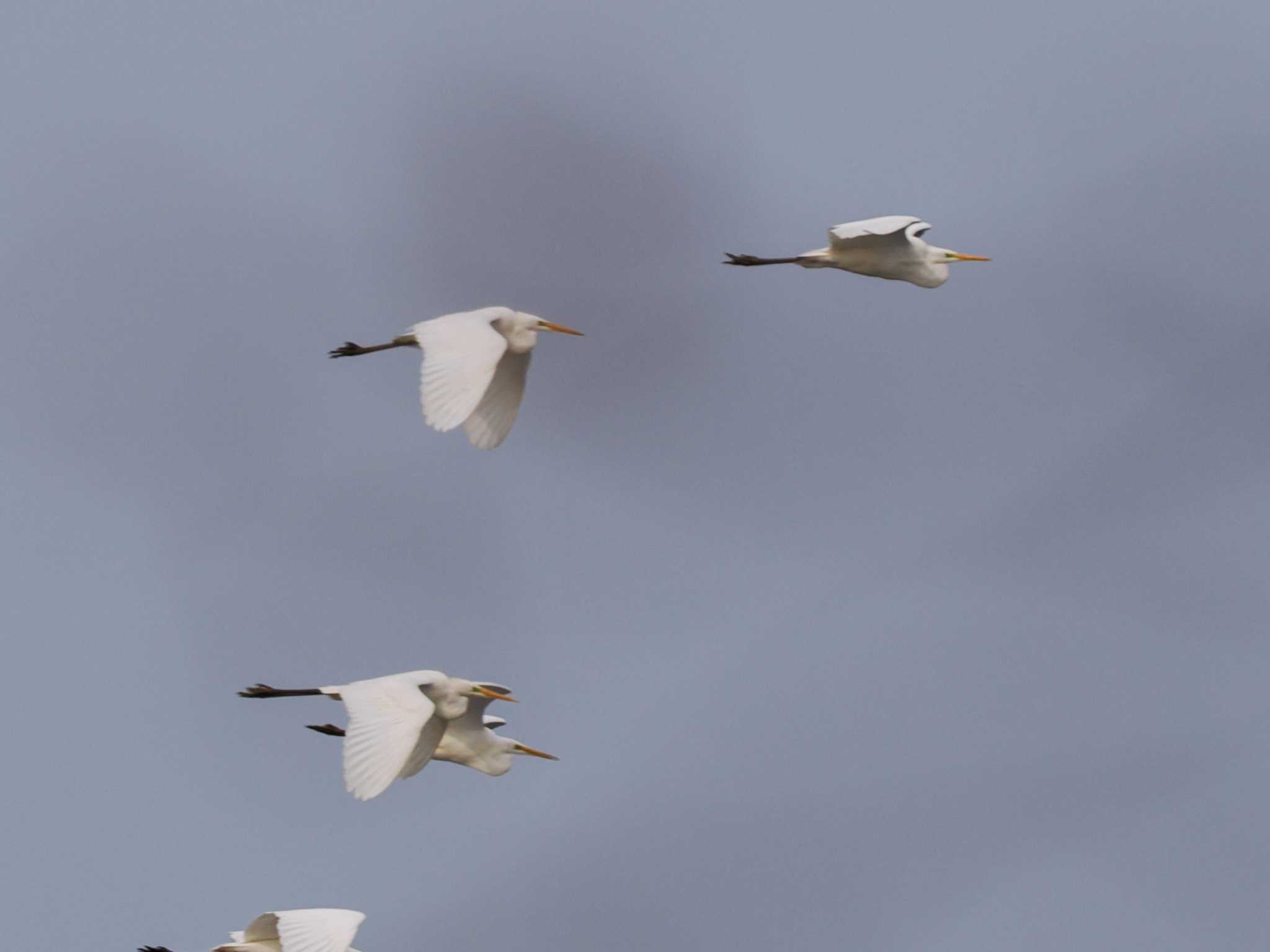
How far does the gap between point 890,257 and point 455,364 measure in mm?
3679

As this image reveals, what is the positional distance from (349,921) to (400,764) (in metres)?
1.69

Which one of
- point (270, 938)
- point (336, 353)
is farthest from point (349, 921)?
point (336, 353)

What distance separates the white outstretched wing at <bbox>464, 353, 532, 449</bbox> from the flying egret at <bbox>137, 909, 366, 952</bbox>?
11.9 ft

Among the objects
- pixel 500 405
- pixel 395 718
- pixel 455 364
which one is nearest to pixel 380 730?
pixel 395 718

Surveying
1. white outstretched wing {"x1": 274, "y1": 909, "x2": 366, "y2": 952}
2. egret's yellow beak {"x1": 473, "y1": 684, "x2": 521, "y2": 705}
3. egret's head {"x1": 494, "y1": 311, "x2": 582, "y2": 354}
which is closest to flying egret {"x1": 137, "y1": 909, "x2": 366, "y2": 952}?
white outstretched wing {"x1": 274, "y1": 909, "x2": 366, "y2": 952}

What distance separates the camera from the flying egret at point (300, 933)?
64.1 ft

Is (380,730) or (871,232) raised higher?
(871,232)

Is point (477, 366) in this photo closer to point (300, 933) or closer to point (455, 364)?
point (455, 364)

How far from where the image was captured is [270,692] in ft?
75.3

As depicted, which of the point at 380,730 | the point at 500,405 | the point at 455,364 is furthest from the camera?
the point at 500,405

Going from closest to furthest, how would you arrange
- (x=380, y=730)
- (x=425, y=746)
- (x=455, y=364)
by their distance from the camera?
1. (x=380, y=730)
2. (x=425, y=746)
3. (x=455, y=364)

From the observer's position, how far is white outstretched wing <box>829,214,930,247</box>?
67.5 feet

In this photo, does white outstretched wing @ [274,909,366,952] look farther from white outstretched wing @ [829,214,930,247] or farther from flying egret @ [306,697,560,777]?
white outstretched wing @ [829,214,930,247]

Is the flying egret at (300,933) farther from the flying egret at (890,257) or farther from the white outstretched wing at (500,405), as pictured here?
the flying egret at (890,257)
